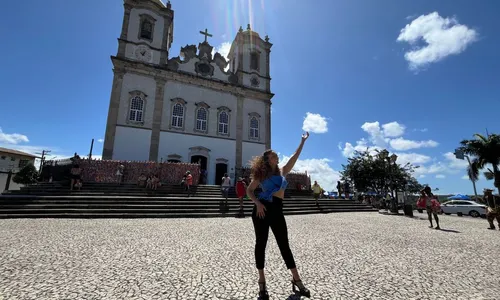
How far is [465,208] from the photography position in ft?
57.6

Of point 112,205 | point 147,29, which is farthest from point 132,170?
point 147,29

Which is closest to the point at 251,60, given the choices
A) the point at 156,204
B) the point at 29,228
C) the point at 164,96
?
the point at 164,96

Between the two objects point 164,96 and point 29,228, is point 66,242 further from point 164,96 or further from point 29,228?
point 164,96

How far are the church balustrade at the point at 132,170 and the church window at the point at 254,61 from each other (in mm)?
15520

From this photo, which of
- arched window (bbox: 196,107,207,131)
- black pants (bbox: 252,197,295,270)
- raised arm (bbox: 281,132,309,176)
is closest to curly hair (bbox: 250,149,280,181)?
raised arm (bbox: 281,132,309,176)

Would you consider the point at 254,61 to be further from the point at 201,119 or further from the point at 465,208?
the point at 465,208

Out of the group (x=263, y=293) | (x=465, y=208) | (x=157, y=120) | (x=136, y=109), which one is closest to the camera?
(x=263, y=293)

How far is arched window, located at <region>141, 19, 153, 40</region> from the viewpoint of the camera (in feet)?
77.0

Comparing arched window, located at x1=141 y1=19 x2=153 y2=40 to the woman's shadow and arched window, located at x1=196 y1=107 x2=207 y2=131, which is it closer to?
arched window, located at x1=196 y1=107 x2=207 y2=131

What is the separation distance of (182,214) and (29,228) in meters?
4.98

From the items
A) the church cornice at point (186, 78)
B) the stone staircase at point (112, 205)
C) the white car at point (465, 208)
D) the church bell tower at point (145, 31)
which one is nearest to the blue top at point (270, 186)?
the stone staircase at point (112, 205)

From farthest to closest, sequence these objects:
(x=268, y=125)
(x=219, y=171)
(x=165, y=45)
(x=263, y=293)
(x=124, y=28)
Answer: (x=268, y=125) → (x=165, y=45) → (x=219, y=171) → (x=124, y=28) → (x=263, y=293)

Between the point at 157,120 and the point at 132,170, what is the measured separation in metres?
6.51

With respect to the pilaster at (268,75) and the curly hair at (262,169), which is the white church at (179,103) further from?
the curly hair at (262,169)
